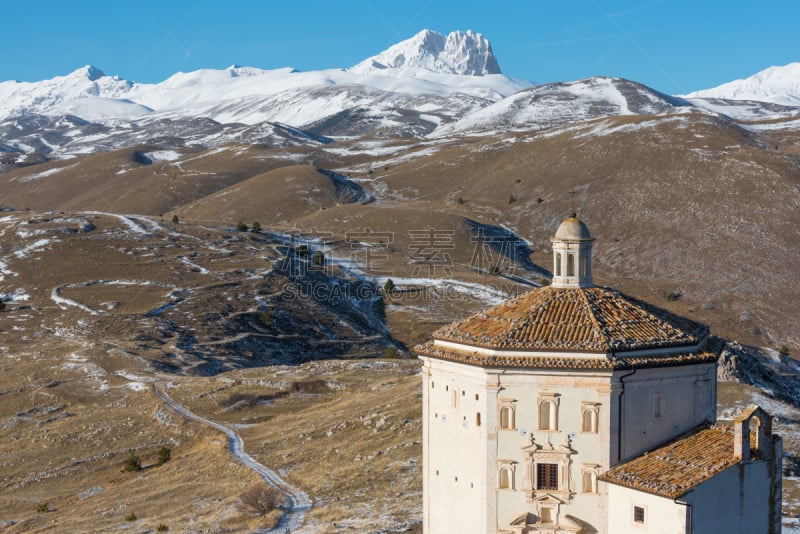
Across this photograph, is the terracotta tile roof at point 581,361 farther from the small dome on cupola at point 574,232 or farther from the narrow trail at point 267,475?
the narrow trail at point 267,475

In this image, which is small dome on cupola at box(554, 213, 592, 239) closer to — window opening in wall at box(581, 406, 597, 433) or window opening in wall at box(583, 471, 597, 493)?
window opening in wall at box(581, 406, 597, 433)

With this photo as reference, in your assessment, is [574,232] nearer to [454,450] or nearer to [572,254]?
[572,254]

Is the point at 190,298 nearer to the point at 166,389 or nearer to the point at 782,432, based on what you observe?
the point at 166,389

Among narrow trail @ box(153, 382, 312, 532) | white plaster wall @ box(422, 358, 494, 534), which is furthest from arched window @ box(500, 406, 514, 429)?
narrow trail @ box(153, 382, 312, 532)

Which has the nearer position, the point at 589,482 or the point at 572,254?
the point at 589,482

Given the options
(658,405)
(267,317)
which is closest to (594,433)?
(658,405)

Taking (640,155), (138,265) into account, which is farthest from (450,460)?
(640,155)

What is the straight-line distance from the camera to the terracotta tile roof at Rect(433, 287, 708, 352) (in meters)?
28.9

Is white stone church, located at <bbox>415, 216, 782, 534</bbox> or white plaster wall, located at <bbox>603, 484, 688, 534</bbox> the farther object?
white stone church, located at <bbox>415, 216, 782, 534</bbox>

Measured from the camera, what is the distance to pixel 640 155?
17925cm

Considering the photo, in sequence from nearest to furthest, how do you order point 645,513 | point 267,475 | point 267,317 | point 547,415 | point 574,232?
point 645,513
point 547,415
point 574,232
point 267,475
point 267,317

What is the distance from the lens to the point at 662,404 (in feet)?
95.7

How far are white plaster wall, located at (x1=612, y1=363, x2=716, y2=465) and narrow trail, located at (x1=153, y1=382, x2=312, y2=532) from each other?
15.0 meters

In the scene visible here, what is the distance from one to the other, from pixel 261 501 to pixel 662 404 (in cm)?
1846
